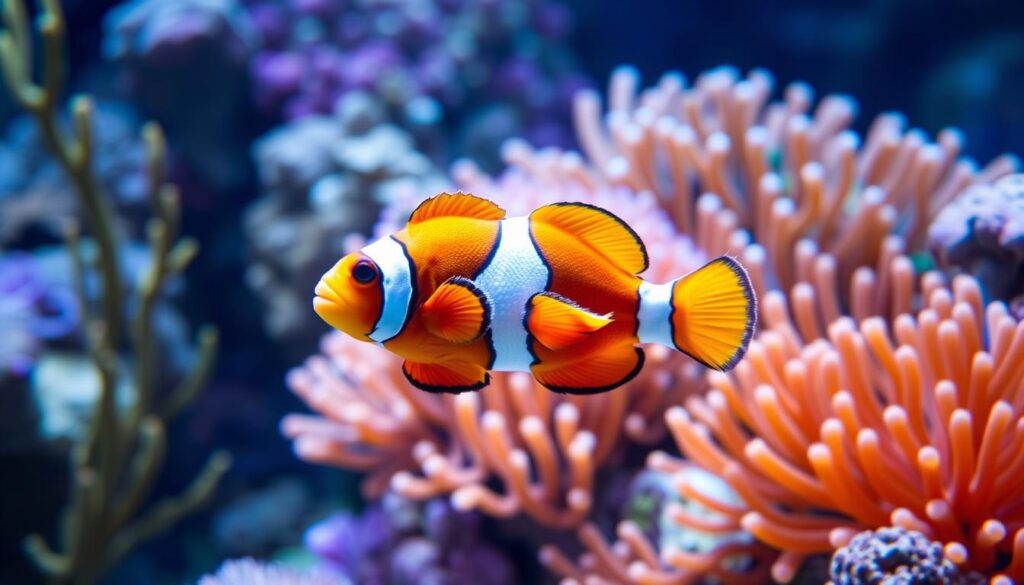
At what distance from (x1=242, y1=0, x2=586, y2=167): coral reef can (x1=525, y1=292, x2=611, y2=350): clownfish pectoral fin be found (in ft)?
12.6

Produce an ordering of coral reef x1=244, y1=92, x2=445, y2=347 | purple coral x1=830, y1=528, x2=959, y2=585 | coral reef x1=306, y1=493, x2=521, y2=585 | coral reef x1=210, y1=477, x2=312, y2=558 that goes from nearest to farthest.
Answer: purple coral x1=830, y1=528, x2=959, y2=585 → coral reef x1=306, y1=493, x2=521, y2=585 → coral reef x1=244, y1=92, x2=445, y2=347 → coral reef x1=210, y1=477, x2=312, y2=558

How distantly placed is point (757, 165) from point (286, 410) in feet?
10.7

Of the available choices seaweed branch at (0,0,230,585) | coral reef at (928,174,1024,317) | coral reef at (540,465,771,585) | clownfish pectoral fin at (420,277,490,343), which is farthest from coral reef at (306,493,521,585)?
coral reef at (928,174,1024,317)

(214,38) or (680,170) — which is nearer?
(680,170)

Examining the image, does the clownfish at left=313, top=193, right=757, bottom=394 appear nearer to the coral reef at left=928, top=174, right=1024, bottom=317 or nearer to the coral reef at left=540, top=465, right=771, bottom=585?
the coral reef at left=540, top=465, right=771, bottom=585

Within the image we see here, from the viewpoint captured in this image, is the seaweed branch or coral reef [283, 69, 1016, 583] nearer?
coral reef [283, 69, 1016, 583]

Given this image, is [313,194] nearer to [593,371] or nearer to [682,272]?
[682,272]

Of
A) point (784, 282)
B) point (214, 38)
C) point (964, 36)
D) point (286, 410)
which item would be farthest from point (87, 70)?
point (964, 36)

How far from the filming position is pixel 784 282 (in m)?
2.59

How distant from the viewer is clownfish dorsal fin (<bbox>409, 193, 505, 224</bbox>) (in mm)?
1172

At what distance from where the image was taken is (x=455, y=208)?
1.20 meters

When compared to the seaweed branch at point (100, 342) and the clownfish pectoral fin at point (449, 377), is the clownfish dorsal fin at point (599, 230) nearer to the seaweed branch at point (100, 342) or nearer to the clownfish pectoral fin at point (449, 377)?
the clownfish pectoral fin at point (449, 377)

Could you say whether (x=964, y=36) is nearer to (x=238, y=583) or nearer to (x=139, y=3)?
(x=139, y=3)

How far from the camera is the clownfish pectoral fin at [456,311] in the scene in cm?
108
